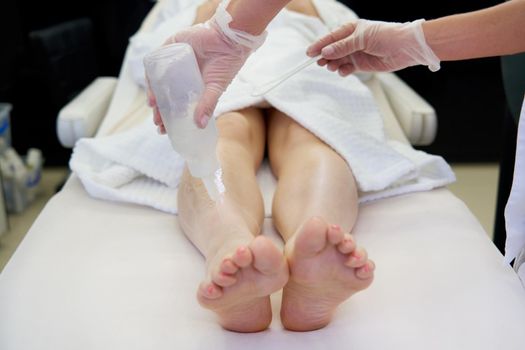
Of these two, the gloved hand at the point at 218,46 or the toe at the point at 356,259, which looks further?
the gloved hand at the point at 218,46

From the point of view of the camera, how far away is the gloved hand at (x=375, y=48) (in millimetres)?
1063

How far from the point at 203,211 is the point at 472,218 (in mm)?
538

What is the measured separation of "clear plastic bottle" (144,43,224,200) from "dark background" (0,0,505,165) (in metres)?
1.46

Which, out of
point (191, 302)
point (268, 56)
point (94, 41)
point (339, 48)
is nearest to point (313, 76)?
point (268, 56)

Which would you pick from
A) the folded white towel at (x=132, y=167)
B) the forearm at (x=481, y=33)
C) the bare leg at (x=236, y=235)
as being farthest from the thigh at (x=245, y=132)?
the forearm at (x=481, y=33)

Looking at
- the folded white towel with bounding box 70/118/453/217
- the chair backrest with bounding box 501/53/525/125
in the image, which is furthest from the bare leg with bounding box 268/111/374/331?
the chair backrest with bounding box 501/53/525/125

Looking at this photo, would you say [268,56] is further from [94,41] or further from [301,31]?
[94,41]

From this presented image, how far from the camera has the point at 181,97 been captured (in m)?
0.85

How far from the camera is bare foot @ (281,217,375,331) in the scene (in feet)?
2.44

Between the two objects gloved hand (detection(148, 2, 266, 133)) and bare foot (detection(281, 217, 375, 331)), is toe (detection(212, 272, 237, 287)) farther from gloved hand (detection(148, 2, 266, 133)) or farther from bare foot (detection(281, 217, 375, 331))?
gloved hand (detection(148, 2, 266, 133))

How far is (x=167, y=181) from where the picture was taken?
4.16ft

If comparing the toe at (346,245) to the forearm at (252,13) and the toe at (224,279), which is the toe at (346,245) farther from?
the forearm at (252,13)

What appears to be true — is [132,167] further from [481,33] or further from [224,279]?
[481,33]

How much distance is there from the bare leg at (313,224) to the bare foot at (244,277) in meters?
0.04
